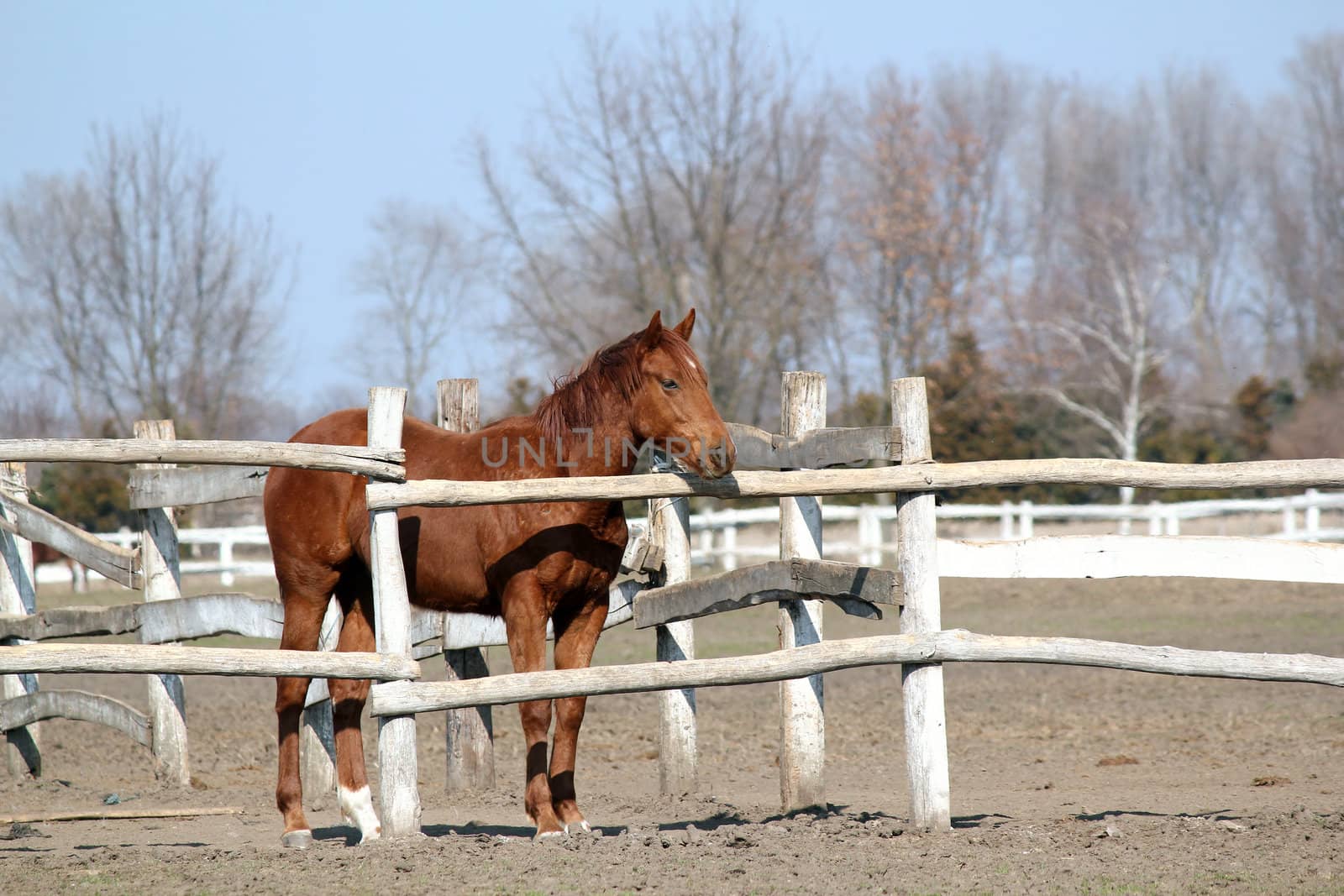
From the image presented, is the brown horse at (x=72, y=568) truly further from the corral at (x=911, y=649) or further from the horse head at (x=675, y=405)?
the horse head at (x=675, y=405)

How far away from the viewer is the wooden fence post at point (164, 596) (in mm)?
→ 6656

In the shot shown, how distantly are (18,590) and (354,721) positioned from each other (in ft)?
9.99

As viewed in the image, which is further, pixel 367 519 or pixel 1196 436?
pixel 1196 436

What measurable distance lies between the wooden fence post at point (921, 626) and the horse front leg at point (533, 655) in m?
1.35

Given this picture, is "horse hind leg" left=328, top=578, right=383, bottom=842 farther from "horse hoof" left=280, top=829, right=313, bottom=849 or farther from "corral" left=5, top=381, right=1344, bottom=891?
"corral" left=5, top=381, right=1344, bottom=891

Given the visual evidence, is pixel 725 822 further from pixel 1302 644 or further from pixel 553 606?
pixel 1302 644

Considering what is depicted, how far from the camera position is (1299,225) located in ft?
140

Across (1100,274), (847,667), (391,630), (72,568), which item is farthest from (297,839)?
(1100,274)

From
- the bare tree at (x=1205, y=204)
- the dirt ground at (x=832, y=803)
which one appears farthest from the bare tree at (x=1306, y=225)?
the dirt ground at (x=832, y=803)

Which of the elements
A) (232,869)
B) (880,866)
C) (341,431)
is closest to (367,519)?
(341,431)

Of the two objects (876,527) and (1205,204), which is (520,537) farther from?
(1205,204)

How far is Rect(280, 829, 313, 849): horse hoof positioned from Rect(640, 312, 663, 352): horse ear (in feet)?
7.41

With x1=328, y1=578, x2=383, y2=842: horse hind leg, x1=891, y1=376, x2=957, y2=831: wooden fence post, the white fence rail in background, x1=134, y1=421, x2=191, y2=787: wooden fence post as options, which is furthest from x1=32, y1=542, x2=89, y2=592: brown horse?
x1=891, y1=376, x2=957, y2=831: wooden fence post

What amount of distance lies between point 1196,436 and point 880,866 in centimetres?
2708
